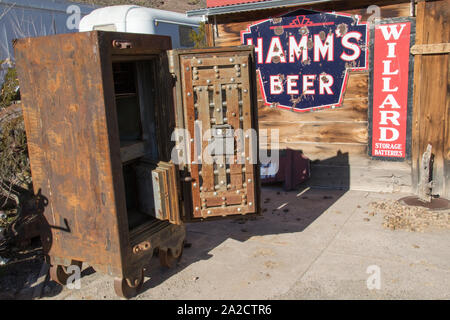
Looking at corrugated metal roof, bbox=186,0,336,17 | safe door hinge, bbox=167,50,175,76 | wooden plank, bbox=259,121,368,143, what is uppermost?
corrugated metal roof, bbox=186,0,336,17

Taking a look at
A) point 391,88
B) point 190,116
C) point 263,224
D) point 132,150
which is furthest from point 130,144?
point 391,88

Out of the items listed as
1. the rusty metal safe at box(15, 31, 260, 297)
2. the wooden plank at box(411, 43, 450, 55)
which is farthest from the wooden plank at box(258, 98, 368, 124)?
the rusty metal safe at box(15, 31, 260, 297)

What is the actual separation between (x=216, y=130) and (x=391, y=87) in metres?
4.20

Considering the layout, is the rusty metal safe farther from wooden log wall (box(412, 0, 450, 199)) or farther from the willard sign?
wooden log wall (box(412, 0, 450, 199))

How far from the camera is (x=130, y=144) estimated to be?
553cm

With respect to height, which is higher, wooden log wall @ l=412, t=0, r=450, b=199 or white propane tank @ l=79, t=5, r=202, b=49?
white propane tank @ l=79, t=5, r=202, b=49

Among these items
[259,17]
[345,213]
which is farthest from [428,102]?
[259,17]

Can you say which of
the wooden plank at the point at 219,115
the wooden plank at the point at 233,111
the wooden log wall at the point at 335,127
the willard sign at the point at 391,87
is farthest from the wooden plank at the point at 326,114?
the wooden plank at the point at 219,115

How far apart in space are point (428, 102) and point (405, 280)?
12.5 ft

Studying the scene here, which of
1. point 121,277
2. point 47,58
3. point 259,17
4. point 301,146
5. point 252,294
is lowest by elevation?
point 252,294

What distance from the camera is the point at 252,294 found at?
4992mm

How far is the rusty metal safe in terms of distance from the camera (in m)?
4.49

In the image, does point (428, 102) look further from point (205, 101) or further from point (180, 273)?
point (180, 273)

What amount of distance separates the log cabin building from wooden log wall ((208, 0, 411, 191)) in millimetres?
18
